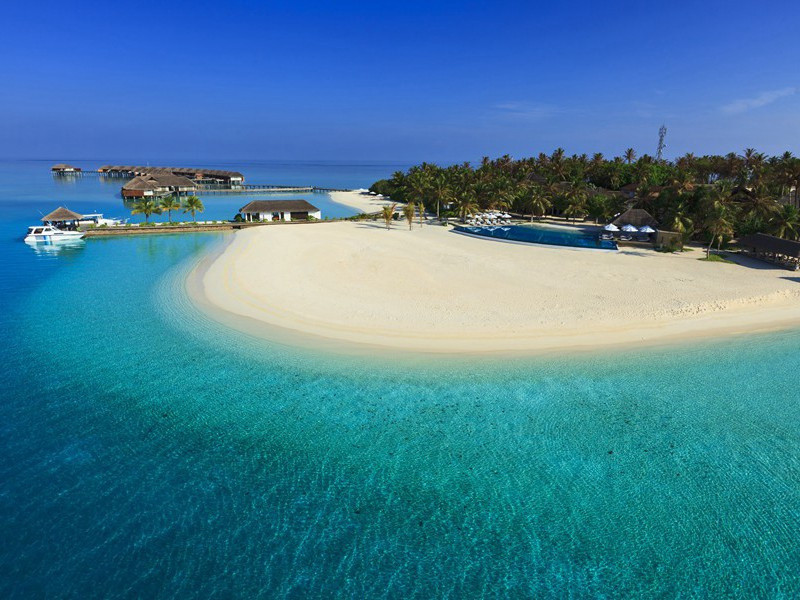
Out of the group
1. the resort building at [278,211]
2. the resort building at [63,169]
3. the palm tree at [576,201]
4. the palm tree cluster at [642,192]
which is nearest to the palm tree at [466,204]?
the palm tree cluster at [642,192]

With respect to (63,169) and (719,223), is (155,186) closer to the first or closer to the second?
(63,169)

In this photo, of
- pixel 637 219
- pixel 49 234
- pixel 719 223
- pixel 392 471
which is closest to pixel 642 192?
pixel 637 219

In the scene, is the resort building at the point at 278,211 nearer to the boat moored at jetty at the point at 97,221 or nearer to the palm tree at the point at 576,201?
the boat moored at jetty at the point at 97,221

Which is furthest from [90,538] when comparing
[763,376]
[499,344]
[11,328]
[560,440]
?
[763,376]

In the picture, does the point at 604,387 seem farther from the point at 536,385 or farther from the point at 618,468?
the point at 618,468

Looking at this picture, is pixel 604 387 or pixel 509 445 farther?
pixel 604 387

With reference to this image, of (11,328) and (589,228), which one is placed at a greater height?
(589,228)

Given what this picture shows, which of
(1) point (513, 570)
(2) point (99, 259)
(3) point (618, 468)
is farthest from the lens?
(2) point (99, 259)
